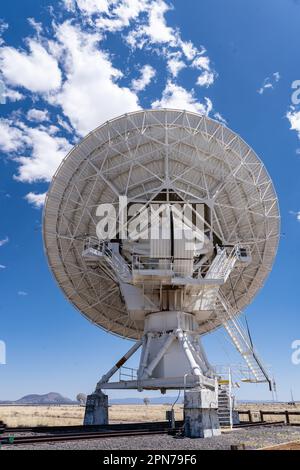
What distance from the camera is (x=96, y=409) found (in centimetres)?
1953

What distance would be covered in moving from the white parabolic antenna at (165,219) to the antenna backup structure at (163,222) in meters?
0.05

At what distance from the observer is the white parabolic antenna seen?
19.0 m

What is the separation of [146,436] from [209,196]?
35.2 feet

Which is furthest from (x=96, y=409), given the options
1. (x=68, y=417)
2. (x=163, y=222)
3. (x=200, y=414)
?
(x=68, y=417)

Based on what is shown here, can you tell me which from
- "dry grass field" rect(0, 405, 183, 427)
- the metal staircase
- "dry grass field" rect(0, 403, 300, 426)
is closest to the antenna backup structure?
the metal staircase

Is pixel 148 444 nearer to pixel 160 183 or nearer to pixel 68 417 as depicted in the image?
pixel 160 183

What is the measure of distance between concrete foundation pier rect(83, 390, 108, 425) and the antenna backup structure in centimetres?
4

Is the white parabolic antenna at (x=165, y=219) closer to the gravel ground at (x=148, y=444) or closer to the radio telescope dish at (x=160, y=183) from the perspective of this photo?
the radio telescope dish at (x=160, y=183)

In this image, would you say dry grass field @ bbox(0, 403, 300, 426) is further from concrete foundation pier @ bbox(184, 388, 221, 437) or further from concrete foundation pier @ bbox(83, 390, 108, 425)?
concrete foundation pier @ bbox(184, 388, 221, 437)

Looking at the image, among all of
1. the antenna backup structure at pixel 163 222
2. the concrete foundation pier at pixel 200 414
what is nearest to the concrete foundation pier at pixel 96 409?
the antenna backup structure at pixel 163 222

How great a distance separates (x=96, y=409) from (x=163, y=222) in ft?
28.9

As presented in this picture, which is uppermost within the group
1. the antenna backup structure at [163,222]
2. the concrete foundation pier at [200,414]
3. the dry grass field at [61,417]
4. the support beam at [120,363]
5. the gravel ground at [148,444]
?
the antenna backup structure at [163,222]

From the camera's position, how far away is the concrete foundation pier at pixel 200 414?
13016 millimetres

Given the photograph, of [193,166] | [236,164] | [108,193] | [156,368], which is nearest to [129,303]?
[156,368]
